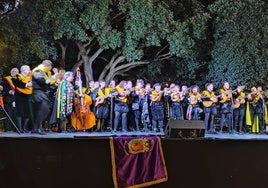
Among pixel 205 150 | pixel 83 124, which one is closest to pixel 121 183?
pixel 205 150

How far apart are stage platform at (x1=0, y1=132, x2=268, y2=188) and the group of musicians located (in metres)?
2.24

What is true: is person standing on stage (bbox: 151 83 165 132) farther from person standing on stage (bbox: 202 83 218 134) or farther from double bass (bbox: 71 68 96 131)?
double bass (bbox: 71 68 96 131)

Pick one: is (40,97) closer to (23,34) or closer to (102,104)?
(102,104)

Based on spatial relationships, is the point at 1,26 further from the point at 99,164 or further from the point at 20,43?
the point at 99,164

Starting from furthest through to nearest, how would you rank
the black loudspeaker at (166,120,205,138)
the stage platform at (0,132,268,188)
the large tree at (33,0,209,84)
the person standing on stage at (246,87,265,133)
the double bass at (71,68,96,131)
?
the large tree at (33,0,209,84), the person standing on stage at (246,87,265,133), the double bass at (71,68,96,131), the black loudspeaker at (166,120,205,138), the stage platform at (0,132,268,188)

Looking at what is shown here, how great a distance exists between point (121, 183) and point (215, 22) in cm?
846

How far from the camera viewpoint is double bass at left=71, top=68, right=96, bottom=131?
9516 millimetres

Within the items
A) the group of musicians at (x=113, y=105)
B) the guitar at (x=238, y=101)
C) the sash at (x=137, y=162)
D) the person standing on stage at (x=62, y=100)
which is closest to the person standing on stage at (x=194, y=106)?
the group of musicians at (x=113, y=105)

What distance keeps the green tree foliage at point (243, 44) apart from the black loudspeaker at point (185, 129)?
5967 mm

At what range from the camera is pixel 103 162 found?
6238mm

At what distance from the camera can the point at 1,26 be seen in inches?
412

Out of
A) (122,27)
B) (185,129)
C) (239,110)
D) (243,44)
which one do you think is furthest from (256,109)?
(122,27)

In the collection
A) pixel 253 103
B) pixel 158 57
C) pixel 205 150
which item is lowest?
pixel 205 150

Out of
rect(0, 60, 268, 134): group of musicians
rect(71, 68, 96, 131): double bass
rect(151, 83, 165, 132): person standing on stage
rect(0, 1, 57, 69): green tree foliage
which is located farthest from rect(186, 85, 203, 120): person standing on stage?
rect(0, 1, 57, 69): green tree foliage
